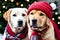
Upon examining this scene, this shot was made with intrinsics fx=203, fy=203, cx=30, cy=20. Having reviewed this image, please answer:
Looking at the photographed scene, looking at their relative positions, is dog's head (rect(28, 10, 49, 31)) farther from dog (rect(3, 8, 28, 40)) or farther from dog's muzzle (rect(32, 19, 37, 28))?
dog (rect(3, 8, 28, 40))

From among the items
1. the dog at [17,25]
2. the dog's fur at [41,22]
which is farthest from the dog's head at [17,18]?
the dog's fur at [41,22]

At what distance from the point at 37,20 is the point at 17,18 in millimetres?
259

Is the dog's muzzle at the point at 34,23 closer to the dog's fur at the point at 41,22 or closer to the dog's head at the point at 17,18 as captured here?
the dog's fur at the point at 41,22

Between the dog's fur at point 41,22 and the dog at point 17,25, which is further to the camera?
the dog at point 17,25

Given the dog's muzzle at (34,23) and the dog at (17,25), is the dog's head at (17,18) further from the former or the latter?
the dog's muzzle at (34,23)

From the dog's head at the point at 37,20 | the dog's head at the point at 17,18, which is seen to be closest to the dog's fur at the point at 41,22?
the dog's head at the point at 37,20

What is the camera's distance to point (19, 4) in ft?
11.2

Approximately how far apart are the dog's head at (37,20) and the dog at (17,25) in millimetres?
157

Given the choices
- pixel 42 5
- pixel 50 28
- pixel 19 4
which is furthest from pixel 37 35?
pixel 19 4

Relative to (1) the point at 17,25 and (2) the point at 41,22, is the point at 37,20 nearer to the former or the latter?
(2) the point at 41,22

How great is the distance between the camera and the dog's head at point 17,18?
5.55ft

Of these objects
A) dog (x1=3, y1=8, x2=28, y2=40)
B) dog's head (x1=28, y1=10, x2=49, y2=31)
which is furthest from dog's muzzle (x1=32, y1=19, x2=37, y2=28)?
dog (x1=3, y1=8, x2=28, y2=40)

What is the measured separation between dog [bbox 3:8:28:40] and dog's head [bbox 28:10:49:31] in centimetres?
16

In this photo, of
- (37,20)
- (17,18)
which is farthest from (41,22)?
(17,18)
